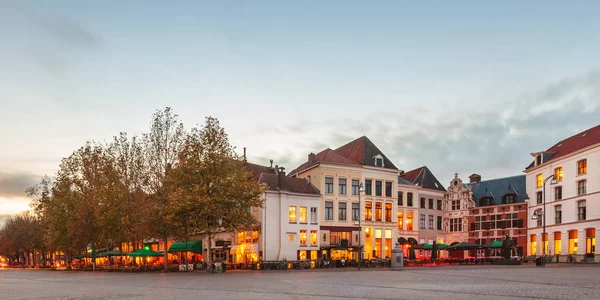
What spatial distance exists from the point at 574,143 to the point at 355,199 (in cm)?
3039

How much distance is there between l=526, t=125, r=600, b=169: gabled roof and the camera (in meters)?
64.6

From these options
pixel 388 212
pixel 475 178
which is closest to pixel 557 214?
pixel 475 178

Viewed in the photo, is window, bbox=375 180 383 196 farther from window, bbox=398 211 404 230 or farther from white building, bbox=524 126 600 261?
white building, bbox=524 126 600 261

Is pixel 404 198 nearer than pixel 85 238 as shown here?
No

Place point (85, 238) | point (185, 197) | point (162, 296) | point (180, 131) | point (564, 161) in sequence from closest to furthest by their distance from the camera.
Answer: point (162, 296)
point (185, 197)
point (180, 131)
point (85, 238)
point (564, 161)

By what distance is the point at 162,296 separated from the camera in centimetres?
1950

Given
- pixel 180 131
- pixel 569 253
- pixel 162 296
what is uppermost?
pixel 180 131

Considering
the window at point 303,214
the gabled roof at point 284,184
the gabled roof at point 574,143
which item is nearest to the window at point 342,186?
the gabled roof at point 284,184

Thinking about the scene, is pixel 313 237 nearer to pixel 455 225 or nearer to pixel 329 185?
pixel 329 185

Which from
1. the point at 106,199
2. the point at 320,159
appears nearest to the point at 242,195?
the point at 106,199

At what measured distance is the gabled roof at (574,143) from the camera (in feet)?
212

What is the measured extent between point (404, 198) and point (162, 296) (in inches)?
2238

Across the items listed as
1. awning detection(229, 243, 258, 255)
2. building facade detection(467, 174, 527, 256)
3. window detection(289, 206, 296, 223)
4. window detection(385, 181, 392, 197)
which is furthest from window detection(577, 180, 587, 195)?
awning detection(229, 243, 258, 255)

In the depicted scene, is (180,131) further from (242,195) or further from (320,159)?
(320,159)
